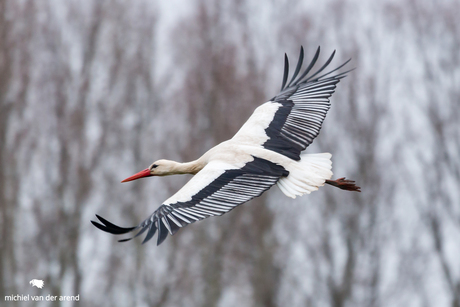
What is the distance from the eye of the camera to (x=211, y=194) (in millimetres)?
5348

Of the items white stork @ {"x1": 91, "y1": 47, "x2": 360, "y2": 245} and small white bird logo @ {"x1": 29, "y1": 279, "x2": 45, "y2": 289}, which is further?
small white bird logo @ {"x1": 29, "y1": 279, "x2": 45, "y2": 289}

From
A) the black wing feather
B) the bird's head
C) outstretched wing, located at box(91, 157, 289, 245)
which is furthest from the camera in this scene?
the bird's head

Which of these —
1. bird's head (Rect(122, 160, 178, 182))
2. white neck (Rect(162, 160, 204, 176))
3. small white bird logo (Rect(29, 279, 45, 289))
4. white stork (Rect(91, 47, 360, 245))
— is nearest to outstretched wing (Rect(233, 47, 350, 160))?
white stork (Rect(91, 47, 360, 245))

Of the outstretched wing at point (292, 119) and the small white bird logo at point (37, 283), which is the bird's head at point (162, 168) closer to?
the outstretched wing at point (292, 119)

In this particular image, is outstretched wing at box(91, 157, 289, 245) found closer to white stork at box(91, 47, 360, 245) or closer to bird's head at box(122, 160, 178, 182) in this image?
white stork at box(91, 47, 360, 245)

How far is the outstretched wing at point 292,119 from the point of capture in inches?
246

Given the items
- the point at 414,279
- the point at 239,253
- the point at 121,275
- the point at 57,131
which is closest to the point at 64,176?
the point at 57,131

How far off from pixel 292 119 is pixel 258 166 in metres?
0.94

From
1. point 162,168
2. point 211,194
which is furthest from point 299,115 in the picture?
point 211,194

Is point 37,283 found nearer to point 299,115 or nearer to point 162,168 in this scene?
point 162,168

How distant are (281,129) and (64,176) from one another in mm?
7815

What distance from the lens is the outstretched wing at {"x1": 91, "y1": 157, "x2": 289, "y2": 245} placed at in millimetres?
5039

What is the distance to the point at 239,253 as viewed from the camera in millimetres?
13148

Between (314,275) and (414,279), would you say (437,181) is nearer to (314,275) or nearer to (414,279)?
(414,279)
